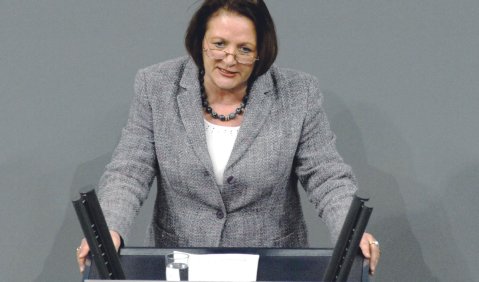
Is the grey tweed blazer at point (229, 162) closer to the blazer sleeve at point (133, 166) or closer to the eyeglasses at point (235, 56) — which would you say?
the blazer sleeve at point (133, 166)

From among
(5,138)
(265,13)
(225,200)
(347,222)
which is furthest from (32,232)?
(347,222)

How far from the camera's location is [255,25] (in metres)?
2.75

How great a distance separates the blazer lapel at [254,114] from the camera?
110 inches

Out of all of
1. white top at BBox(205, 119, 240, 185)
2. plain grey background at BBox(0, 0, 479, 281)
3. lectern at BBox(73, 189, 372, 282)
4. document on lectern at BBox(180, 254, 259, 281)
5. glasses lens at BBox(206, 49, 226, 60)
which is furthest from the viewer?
plain grey background at BBox(0, 0, 479, 281)

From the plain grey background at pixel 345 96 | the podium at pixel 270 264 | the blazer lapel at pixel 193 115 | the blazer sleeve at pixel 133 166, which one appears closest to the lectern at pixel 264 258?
the podium at pixel 270 264

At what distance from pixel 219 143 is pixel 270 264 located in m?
0.50

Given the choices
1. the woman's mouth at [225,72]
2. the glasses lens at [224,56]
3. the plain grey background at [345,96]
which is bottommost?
the plain grey background at [345,96]

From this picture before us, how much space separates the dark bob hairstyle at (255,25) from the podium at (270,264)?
0.56 metres

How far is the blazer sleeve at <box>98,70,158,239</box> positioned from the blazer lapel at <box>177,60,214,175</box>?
101 millimetres

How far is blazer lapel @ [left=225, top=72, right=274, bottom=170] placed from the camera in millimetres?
2793

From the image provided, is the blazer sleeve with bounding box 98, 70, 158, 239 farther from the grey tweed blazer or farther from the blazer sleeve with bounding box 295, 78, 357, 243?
the blazer sleeve with bounding box 295, 78, 357, 243

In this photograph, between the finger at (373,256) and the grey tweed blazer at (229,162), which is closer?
the finger at (373,256)

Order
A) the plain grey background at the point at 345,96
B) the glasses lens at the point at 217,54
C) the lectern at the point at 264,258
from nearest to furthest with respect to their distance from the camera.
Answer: the lectern at the point at 264,258, the glasses lens at the point at 217,54, the plain grey background at the point at 345,96

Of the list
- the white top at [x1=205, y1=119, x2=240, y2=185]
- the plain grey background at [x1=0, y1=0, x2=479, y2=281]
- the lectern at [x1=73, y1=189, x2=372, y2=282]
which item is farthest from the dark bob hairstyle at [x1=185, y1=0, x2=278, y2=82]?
the plain grey background at [x1=0, y1=0, x2=479, y2=281]
